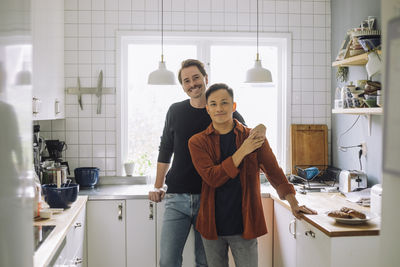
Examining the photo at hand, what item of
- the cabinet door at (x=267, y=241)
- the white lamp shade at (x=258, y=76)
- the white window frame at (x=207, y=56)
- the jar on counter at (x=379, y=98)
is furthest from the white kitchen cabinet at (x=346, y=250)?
the white window frame at (x=207, y=56)

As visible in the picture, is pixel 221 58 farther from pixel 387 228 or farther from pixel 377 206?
pixel 387 228

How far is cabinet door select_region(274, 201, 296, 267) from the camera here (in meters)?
2.64

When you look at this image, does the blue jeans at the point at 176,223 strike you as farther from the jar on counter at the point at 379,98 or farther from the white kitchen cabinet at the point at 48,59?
the jar on counter at the point at 379,98

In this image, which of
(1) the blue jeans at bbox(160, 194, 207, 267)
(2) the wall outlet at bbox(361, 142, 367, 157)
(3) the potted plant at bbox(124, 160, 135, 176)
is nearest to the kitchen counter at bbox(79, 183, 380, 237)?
(3) the potted plant at bbox(124, 160, 135, 176)

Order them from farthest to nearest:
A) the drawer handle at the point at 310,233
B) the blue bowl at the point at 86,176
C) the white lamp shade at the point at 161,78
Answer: the blue bowl at the point at 86,176 → the white lamp shade at the point at 161,78 → the drawer handle at the point at 310,233

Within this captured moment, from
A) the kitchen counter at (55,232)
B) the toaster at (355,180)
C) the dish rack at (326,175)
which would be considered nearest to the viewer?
the kitchen counter at (55,232)

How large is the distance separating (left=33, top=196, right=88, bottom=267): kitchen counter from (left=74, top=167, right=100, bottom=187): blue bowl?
45 cm

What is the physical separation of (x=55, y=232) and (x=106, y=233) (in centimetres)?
110

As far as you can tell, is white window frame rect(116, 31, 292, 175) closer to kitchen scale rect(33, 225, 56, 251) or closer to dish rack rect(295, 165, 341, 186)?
dish rack rect(295, 165, 341, 186)

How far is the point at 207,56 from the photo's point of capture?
3.62 meters

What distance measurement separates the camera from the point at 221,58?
365 centimetres

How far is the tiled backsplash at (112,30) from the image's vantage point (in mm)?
3473

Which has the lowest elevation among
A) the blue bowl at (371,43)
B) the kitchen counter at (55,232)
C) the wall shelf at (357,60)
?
the kitchen counter at (55,232)

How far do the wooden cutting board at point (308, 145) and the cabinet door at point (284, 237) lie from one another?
742mm
